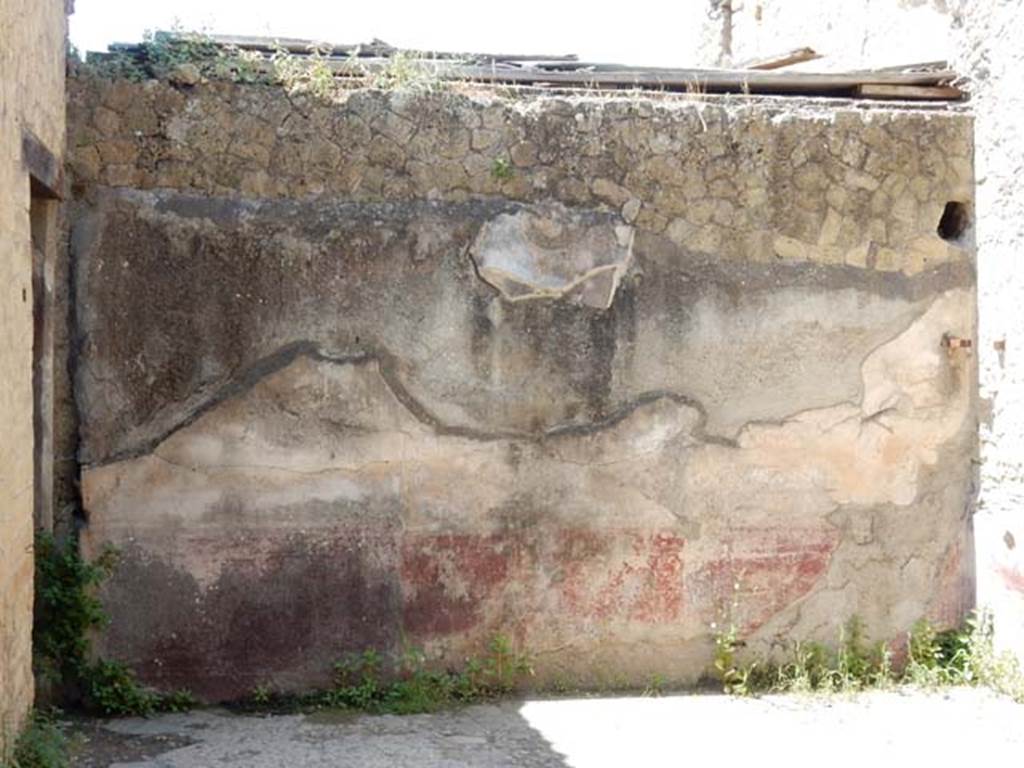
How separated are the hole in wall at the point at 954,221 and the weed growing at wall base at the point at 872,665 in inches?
63.9

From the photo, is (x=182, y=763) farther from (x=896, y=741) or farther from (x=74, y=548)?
(x=896, y=741)

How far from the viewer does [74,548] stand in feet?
15.5

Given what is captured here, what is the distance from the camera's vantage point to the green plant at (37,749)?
373 centimetres

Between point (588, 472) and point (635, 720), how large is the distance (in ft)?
3.23

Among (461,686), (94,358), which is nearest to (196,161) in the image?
(94,358)

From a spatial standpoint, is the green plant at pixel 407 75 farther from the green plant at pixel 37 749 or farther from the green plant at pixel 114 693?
the green plant at pixel 37 749

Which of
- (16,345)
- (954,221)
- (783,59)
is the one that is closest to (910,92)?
(954,221)

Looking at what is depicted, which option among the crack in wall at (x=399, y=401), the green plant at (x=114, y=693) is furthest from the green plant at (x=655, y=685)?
the green plant at (x=114, y=693)

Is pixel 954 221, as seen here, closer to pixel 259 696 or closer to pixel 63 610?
pixel 259 696

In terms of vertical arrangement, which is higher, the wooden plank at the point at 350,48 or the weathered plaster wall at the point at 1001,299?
the wooden plank at the point at 350,48

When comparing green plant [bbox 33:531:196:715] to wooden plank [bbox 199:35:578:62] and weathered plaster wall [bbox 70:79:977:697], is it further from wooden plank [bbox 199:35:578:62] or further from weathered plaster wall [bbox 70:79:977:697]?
wooden plank [bbox 199:35:578:62]

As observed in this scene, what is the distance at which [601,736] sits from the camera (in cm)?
459

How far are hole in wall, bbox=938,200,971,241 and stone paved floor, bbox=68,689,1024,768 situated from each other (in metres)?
1.95

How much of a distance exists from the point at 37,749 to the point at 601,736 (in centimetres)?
190
